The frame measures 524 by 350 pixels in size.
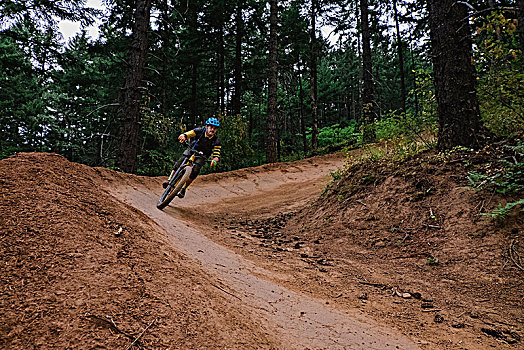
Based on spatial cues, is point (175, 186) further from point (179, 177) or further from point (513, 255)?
point (513, 255)

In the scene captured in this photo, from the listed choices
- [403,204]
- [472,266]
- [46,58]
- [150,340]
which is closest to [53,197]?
[150,340]

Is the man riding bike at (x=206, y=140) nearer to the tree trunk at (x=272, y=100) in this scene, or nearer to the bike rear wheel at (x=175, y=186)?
the bike rear wheel at (x=175, y=186)

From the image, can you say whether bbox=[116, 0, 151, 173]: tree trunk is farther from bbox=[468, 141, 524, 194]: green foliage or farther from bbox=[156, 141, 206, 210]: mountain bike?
bbox=[468, 141, 524, 194]: green foliage

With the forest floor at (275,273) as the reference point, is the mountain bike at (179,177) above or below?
above

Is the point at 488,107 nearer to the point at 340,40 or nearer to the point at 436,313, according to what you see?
the point at 436,313

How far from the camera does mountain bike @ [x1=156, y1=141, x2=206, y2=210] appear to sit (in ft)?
23.8

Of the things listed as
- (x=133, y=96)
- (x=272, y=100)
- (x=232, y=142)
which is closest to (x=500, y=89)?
(x=133, y=96)

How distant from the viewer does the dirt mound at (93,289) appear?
1.54 meters

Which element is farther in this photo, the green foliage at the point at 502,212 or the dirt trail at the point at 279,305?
the green foliage at the point at 502,212

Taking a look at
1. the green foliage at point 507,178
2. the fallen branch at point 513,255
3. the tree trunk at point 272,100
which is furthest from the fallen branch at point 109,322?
the tree trunk at point 272,100

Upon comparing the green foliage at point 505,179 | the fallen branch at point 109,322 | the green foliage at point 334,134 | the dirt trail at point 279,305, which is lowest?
the dirt trail at point 279,305

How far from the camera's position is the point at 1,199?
8.36 feet

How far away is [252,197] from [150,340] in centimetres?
943

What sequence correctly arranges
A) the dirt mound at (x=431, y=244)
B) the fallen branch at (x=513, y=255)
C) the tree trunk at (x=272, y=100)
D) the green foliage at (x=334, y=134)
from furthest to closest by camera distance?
the green foliage at (x=334, y=134) → the tree trunk at (x=272, y=100) → the fallen branch at (x=513, y=255) → the dirt mound at (x=431, y=244)
